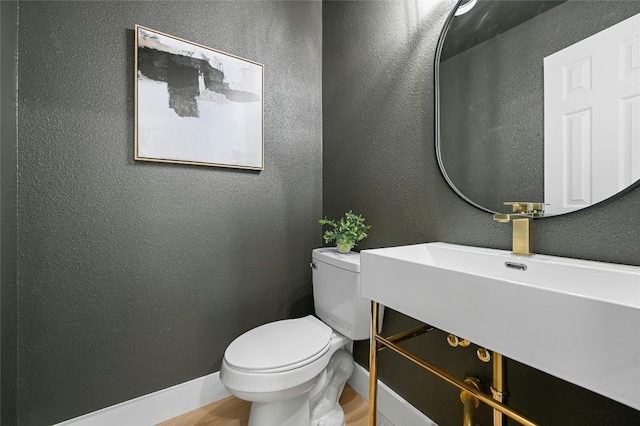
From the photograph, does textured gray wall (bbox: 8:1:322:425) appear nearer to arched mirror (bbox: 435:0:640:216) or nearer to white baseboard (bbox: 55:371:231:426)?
white baseboard (bbox: 55:371:231:426)

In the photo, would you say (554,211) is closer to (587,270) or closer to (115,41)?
(587,270)

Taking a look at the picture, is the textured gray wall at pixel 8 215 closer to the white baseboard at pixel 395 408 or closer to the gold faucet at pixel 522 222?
the white baseboard at pixel 395 408

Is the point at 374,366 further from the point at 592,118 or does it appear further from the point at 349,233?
the point at 592,118

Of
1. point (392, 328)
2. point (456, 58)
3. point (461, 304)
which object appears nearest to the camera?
point (461, 304)

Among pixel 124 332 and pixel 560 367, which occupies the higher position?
pixel 560 367

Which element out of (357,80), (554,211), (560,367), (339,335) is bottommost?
(339,335)

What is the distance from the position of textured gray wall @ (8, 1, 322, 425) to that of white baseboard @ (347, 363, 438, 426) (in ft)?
2.10

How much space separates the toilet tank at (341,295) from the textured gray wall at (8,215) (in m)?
1.20

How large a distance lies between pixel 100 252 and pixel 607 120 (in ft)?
6.04

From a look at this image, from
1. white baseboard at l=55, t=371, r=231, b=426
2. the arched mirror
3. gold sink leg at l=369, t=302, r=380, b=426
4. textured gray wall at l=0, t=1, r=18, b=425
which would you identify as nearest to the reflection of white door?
the arched mirror

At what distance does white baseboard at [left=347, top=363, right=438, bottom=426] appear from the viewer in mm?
1163

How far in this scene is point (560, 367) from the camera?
481 millimetres

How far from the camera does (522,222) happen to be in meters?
0.82

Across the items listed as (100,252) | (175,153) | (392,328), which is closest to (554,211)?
(392,328)
